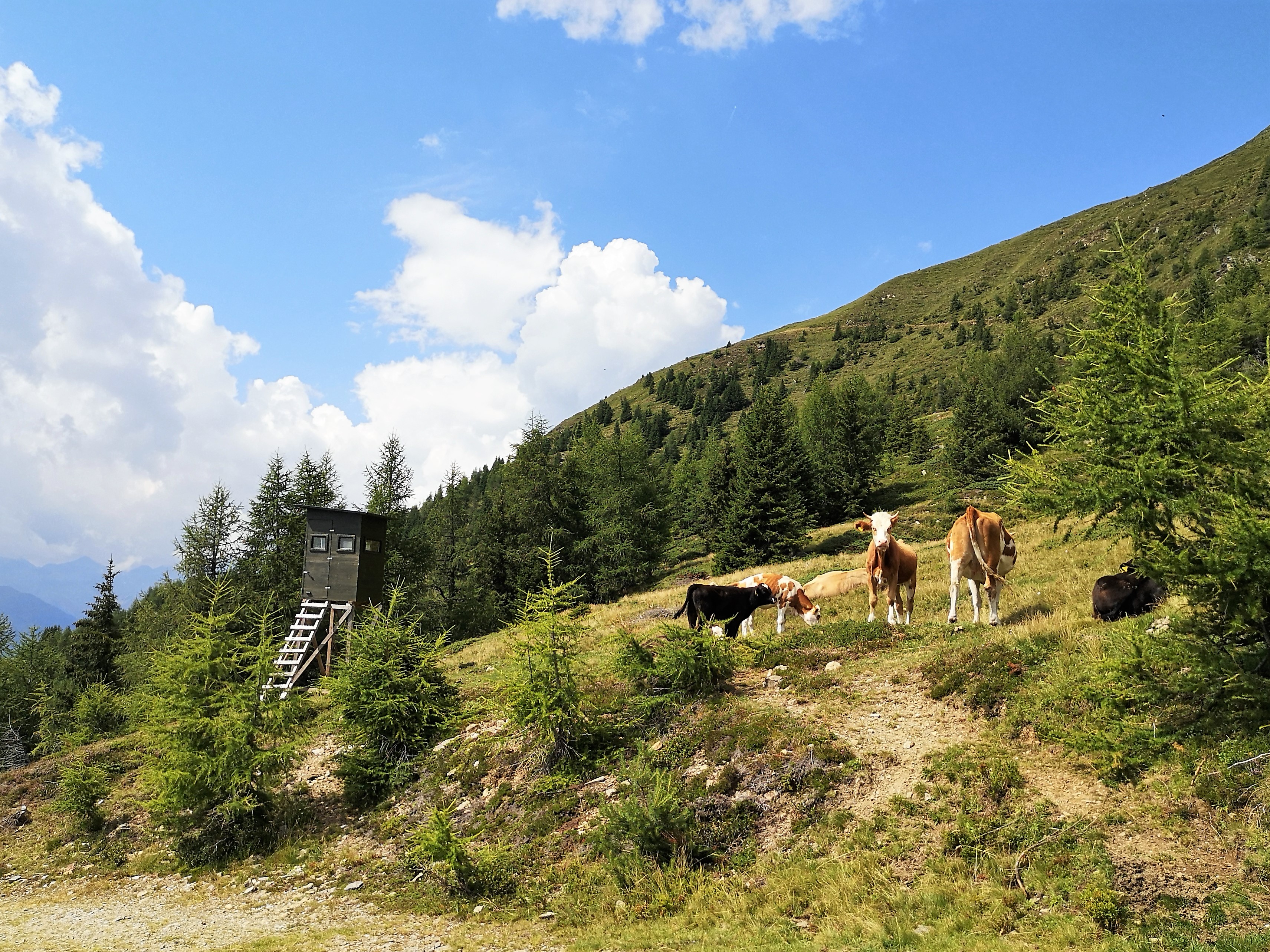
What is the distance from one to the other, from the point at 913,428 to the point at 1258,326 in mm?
33071

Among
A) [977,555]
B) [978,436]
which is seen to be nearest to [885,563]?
[977,555]

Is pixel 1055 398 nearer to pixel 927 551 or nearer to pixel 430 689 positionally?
pixel 430 689

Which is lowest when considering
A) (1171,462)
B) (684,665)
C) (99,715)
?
(99,715)

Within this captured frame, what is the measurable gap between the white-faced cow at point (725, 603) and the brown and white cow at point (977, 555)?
16.8 ft

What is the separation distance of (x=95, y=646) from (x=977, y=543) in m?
56.0

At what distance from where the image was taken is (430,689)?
54.2ft

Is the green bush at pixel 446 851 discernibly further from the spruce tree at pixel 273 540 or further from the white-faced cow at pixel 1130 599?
the spruce tree at pixel 273 540

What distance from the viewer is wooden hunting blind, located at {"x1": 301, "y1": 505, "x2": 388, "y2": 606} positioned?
28.9 metres

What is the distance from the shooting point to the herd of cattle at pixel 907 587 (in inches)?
515

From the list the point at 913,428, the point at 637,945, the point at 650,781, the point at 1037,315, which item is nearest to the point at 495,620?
the point at 650,781

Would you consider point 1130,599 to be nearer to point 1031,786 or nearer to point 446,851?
point 1031,786

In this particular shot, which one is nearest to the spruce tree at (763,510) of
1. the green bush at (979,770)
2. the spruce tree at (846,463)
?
the spruce tree at (846,463)

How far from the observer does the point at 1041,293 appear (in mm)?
147125

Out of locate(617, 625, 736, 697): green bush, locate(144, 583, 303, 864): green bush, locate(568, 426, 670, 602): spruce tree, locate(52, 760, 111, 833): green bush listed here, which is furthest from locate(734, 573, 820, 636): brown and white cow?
locate(568, 426, 670, 602): spruce tree
